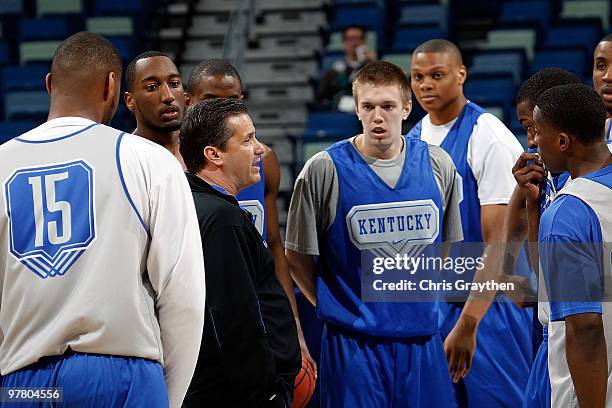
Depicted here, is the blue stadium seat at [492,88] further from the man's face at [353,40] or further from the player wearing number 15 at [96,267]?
the player wearing number 15 at [96,267]

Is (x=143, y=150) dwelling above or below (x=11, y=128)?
below

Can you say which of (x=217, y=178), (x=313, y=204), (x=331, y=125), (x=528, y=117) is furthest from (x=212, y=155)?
(x=331, y=125)

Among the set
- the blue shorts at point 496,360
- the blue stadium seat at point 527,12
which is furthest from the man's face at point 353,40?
the blue shorts at point 496,360

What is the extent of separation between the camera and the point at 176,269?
3.04 metres

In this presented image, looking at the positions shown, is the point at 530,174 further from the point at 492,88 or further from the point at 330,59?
the point at 330,59

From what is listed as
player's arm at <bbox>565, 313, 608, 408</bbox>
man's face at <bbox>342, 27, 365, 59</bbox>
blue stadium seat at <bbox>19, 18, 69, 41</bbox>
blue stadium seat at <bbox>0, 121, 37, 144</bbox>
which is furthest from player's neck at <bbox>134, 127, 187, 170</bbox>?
blue stadium seat at <bbox>19, 18, 69, 41</bbox>

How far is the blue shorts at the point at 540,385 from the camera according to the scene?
3.64m

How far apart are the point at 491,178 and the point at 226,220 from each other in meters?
2.00

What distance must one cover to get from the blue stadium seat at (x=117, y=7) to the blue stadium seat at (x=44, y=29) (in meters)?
0.56

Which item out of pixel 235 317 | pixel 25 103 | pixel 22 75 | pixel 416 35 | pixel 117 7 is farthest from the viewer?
pixel 117 7

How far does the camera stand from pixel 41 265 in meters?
2.98

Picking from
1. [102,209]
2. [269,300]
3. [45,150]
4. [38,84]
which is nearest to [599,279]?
[269,300]

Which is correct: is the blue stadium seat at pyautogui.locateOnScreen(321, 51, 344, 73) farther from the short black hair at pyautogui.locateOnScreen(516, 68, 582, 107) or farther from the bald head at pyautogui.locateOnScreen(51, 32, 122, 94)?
the bald head at pyautogui.locateOnScreen(51, 32, 122, 94)

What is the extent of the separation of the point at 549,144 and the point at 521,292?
174cm
